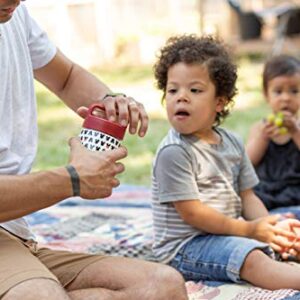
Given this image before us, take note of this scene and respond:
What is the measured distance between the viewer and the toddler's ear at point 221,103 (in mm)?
3064

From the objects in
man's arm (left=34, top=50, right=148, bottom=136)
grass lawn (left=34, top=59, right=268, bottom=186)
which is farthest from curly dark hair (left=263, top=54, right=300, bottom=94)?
grass lawn (left=34, top=59, right=268, bottom=186)

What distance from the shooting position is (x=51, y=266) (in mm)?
2346

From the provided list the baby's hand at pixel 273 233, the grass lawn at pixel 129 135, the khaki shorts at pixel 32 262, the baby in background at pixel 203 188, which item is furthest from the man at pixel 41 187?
the grass lawn at pixel 129 135

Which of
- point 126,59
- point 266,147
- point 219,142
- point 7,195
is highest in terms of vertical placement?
point 7,195

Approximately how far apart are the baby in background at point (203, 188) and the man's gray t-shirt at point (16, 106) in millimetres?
662

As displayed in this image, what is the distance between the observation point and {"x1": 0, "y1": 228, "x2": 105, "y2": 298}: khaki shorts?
2.03 metres

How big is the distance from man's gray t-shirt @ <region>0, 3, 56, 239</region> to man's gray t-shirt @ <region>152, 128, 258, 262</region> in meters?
0.65

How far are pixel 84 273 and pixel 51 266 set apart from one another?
0.11 meters

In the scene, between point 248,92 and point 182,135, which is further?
point 248,92

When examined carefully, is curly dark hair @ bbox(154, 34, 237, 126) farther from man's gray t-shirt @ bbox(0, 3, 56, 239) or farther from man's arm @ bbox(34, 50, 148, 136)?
man's gray t-shirt @ bbox(0, 3, 56, 239)

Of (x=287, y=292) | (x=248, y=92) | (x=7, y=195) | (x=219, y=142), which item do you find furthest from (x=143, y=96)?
(x=7, y=195)

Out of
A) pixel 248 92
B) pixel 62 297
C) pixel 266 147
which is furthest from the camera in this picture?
pixel 248 92

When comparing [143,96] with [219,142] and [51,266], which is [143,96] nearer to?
[219,142]

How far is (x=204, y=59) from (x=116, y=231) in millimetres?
1046
